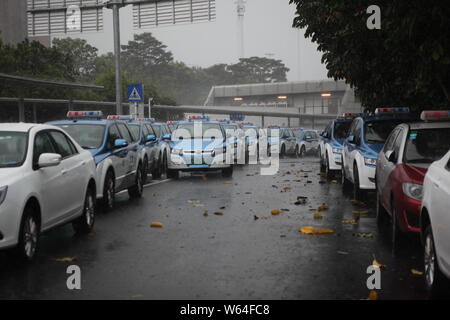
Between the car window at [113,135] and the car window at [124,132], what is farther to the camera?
the car window at [124,132]

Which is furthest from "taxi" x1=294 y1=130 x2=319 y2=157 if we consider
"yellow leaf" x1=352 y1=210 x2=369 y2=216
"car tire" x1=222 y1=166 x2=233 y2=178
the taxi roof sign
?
the taxi roof sign

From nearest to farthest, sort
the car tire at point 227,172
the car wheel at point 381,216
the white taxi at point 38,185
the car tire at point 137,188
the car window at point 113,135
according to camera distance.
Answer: the white taxi at point 38,185
the car wheel at point 381,216
the car window at point 113,135
the car tire at point 137,188
the car tire at point 227,172

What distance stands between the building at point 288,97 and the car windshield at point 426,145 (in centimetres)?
7326

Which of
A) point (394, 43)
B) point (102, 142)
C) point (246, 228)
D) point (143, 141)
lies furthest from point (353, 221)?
point (143, 141)

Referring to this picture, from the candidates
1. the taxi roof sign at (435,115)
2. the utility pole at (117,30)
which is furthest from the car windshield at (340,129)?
the taxi roof sign at (435,115)

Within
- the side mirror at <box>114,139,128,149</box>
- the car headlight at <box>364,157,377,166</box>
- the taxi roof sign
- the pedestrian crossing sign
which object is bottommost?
the car headlight at <box>364,157,377,166</box>

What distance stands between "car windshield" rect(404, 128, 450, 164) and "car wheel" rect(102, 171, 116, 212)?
221 inches

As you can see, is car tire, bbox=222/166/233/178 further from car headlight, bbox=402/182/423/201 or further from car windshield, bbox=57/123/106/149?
car headlight, bbox=402/182/423/201

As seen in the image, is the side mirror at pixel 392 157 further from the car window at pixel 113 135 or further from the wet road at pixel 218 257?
the car window at pixel 113 135

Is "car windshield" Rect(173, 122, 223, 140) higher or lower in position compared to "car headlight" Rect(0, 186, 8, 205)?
higher

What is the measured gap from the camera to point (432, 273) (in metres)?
6.41

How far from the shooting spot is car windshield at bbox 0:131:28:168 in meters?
8.20

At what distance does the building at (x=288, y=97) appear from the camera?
281 ft

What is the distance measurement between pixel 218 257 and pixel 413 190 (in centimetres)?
236
